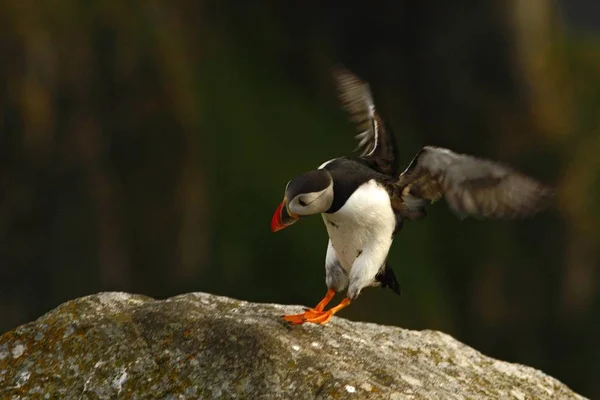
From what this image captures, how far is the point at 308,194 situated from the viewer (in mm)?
8102

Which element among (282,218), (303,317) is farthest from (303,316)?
(282,218)

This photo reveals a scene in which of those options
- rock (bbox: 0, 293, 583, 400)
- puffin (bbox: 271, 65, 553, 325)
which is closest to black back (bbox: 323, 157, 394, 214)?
puffin (bbox: 271, 65, 553, 325)

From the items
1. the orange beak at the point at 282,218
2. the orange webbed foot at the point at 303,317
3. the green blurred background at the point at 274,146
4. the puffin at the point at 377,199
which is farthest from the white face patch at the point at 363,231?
the green blurred background at the point at 274,146

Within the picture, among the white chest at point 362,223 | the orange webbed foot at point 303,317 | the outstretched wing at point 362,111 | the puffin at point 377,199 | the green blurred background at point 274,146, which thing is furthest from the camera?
the green blurred background at point 274,146

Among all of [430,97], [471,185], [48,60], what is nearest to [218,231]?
[48,60]

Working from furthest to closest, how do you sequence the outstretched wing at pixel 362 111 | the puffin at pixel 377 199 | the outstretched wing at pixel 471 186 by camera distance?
1. the outstretched wing at pixel 362 111
2. the outstretched wing at pixel 471 186
3. the puffin at pixel 377 199

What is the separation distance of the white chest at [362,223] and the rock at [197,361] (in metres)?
0.96

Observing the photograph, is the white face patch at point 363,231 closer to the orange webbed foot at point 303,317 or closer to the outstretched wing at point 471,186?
the outstretched wing at point 471,186

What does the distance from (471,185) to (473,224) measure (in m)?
25.4

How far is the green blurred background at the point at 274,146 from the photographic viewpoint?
29453 mm

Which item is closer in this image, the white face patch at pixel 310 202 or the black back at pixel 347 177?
the white face patch at pixel 310 202

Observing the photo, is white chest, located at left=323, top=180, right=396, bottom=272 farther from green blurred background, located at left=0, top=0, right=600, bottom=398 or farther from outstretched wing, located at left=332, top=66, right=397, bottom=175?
green blurred background, located at left=0, top=0, right=600, bottom=398

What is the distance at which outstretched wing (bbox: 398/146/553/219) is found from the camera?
8.79 meters

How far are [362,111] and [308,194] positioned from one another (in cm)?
299
